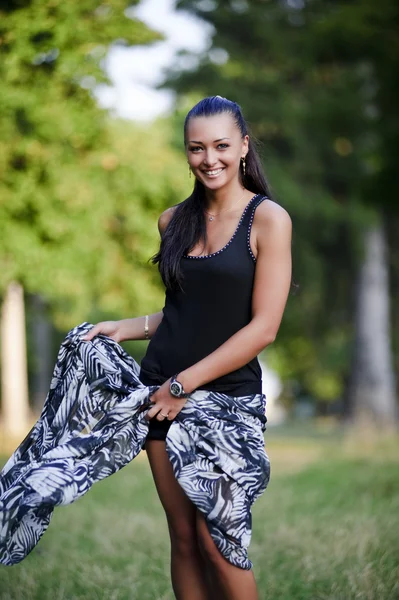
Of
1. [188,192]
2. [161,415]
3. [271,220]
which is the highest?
[271,220]

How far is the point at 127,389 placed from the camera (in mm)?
3367

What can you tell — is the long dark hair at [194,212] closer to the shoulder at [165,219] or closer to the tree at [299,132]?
the shoulder at [165,219]

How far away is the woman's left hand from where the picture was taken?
319 centimetres

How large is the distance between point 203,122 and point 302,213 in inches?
597

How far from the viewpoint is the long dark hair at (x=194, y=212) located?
3.28 metres

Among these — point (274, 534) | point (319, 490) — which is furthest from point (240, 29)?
point (274, 534)

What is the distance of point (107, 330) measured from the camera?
3.60m

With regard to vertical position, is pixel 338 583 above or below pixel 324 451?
above

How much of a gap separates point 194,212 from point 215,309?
0.39 metres

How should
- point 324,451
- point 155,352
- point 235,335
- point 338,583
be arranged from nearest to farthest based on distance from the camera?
point 235,335
point 155,352
point 338,583
point 324,451

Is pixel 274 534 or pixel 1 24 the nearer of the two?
pixel 274 534

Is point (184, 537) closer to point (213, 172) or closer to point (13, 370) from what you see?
point (213, 172)

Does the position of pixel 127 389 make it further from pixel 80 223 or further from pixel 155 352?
pixel 80 223

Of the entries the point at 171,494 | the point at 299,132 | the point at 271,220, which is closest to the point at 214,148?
the point at 271,220
